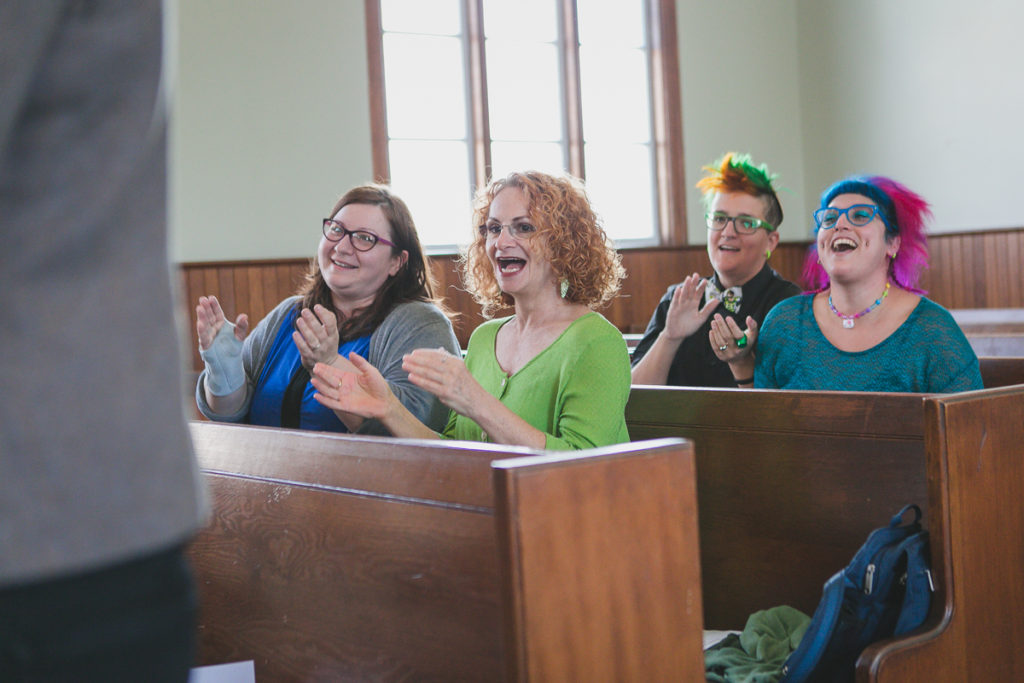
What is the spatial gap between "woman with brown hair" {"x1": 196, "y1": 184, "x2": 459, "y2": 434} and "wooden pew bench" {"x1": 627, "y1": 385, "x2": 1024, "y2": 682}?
60 cm

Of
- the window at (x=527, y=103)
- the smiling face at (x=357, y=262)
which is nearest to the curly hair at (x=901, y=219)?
the smiling face at (x=357, y=262)

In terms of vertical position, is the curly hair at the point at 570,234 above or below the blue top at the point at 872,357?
above

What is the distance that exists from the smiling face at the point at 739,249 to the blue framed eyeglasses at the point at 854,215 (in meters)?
0.55

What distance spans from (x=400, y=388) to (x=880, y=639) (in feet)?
3.94

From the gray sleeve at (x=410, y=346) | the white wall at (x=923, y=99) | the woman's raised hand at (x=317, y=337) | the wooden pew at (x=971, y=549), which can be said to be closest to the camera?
the wooden pew at (x=971, y=549)

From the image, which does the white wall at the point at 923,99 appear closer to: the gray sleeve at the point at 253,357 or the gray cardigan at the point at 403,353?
the gray cardigan at the point at 403,353

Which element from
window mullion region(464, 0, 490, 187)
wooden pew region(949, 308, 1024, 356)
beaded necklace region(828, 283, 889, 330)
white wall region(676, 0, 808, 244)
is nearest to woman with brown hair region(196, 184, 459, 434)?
beaded necklace region(828, 283, 889, 330)

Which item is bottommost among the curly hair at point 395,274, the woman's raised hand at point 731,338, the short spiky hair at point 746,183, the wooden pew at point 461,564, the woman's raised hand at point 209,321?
the wooden pew at point 461,564

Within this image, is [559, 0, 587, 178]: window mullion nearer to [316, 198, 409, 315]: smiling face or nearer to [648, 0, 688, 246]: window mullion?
[648, 0, 688, 246]: window mullion

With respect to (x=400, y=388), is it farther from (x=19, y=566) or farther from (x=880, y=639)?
(x=19, y=566)

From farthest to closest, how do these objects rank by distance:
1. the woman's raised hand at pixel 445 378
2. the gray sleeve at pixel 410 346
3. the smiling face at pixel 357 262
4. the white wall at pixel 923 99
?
1. the white wall at pixel 923 99
2. the smiling face at pixel 357 262
3. the gray sleeve at pixel 410 346
4. the woman's raised hand at pixel 445 378

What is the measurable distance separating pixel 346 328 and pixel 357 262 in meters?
0.17

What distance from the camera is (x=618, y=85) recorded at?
28.0ft

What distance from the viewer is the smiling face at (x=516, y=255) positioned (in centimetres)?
257
